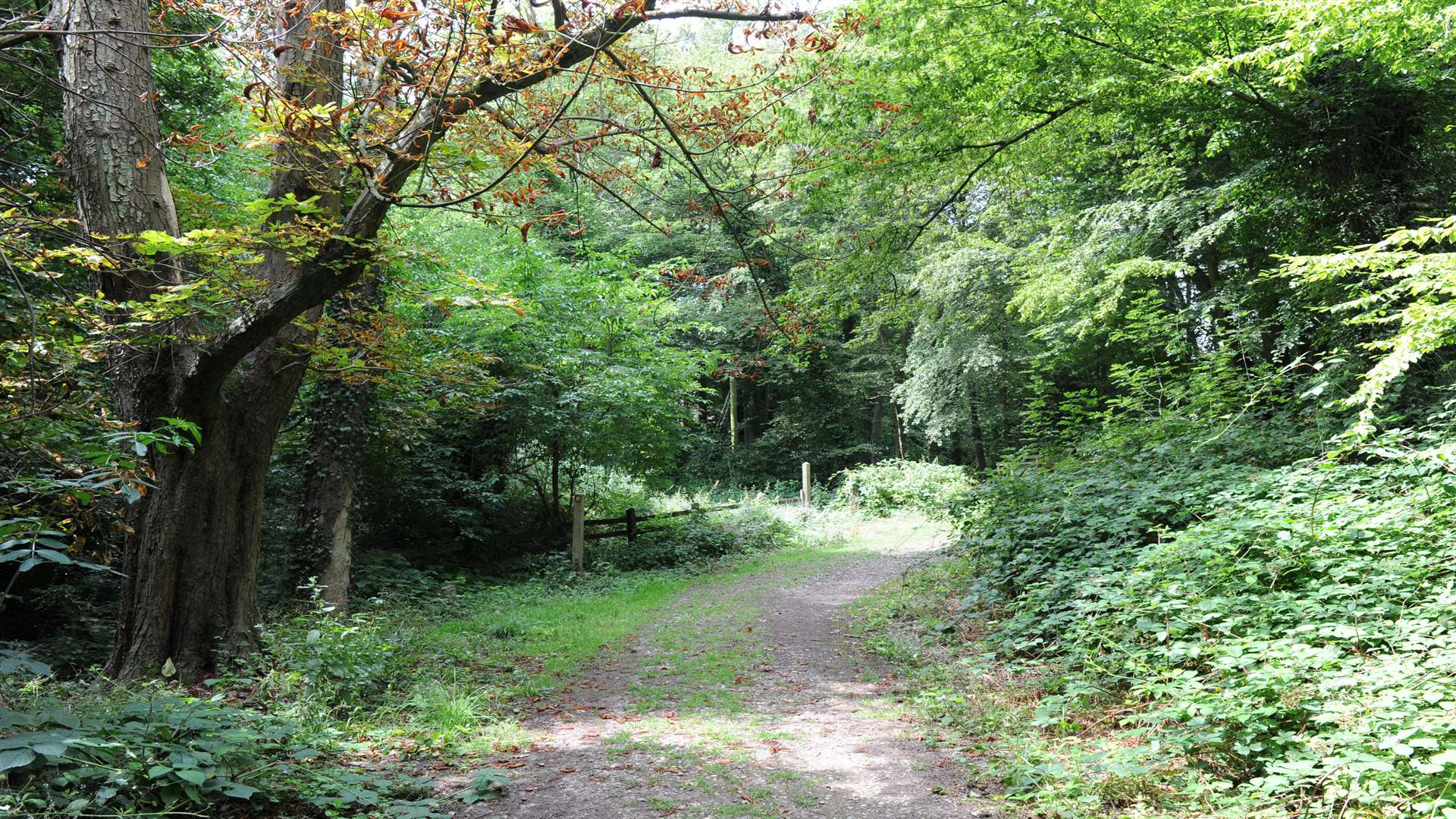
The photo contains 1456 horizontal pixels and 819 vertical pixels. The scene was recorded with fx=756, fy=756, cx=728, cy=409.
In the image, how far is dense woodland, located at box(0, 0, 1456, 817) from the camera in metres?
3.68

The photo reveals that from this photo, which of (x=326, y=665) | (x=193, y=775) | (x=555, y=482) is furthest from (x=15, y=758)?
(x=555, y=482)

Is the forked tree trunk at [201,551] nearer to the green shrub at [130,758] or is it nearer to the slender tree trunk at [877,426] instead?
Answer: the green shrub at [130,758]

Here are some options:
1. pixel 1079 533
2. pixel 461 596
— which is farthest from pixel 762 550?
pixel 1079 533

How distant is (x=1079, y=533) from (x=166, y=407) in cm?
757

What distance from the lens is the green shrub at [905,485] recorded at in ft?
64.8

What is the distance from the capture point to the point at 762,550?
15.9m

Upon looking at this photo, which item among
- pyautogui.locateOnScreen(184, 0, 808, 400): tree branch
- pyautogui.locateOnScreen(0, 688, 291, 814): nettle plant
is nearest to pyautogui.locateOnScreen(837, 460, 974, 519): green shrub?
pyautogui.locateOnScreen(184, 0, 808, 400): tree branch

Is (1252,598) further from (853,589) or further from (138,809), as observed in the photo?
(853,589)

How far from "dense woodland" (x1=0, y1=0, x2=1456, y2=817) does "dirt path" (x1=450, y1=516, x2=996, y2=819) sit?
1.21 feet

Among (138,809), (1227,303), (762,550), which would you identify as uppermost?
(1227,303)

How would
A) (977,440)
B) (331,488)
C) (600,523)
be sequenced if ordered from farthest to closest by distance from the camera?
(977,440), (600,523), (331,488)

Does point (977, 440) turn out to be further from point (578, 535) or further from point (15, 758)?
point (15, 758)

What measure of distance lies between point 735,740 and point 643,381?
9223 millimetres

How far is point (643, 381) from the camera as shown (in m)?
13.6
